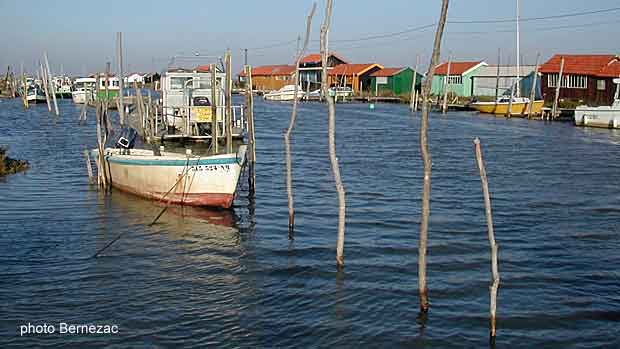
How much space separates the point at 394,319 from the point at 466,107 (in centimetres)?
5404

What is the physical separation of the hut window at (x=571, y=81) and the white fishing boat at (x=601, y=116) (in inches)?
475

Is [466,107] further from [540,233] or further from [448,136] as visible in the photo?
[540,233]

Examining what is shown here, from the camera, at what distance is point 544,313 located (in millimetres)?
10133

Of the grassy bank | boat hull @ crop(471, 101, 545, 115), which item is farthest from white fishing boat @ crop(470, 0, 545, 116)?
the grassy bank

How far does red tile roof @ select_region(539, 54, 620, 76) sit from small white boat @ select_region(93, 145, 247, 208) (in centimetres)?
4172

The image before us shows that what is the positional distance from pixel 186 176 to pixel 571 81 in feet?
153

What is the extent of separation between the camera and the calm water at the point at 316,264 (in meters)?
9.36

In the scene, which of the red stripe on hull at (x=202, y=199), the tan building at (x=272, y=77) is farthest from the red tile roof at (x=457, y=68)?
the red stripe on hull at (x=202, y=199)

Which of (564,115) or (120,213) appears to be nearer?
(120,213)

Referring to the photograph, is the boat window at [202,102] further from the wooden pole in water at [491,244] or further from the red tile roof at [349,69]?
the red tile roof at [349,69]

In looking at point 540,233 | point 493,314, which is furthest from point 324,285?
point 540,233

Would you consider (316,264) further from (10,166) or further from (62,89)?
(62,89)

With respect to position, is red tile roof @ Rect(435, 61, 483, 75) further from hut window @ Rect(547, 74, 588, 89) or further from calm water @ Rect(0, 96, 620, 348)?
calm water @ Rect(0, 96, 620, 348)

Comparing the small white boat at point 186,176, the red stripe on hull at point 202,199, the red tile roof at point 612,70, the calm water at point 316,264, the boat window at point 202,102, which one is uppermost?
the red tile roof at point 612,70
